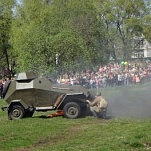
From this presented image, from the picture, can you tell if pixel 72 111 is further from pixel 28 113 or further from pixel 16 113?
pixel 16 113

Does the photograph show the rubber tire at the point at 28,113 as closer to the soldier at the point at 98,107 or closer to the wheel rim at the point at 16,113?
the wheel rim at the point at 16,113

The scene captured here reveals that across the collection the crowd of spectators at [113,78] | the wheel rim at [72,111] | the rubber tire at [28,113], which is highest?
the crowd of spectators at [113,78]

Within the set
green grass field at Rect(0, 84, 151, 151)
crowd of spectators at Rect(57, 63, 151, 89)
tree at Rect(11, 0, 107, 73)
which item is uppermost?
tree at Rect(11, 0, 107, 73)

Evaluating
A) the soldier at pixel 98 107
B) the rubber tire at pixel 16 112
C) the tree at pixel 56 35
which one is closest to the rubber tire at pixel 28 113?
the rubber tire at pixel 16 112

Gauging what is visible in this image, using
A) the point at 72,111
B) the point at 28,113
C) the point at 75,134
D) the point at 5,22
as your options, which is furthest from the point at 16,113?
the point at 5,22

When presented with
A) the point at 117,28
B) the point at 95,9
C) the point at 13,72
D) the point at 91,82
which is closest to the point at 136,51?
the point at 117,28

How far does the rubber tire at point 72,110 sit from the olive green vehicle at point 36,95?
0.04m

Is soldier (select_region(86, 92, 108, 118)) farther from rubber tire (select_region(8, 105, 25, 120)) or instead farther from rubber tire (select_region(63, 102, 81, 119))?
rubber tire (select_region(8, 105, 25, 120))

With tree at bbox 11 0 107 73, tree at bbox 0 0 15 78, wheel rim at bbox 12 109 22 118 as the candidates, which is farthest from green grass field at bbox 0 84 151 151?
tree at bbox 0 0 15 78

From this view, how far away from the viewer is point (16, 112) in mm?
20438

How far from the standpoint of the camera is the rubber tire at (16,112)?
20312 mm

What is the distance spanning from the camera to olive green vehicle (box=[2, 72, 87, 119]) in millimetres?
19859

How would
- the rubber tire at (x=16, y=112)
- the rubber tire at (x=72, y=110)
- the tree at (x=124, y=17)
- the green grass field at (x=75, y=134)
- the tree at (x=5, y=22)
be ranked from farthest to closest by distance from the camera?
the tree at (x=5, y=22)
the tree at (x=124, y=17)
the rubber tire at (x=16, y=112)
the rubber tire at (x=72, y=110)
the green grass field at (x=75, y=134)

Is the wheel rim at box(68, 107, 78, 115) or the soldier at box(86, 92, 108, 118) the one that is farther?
the wheel rim at box(68, 107, 78, 115)
